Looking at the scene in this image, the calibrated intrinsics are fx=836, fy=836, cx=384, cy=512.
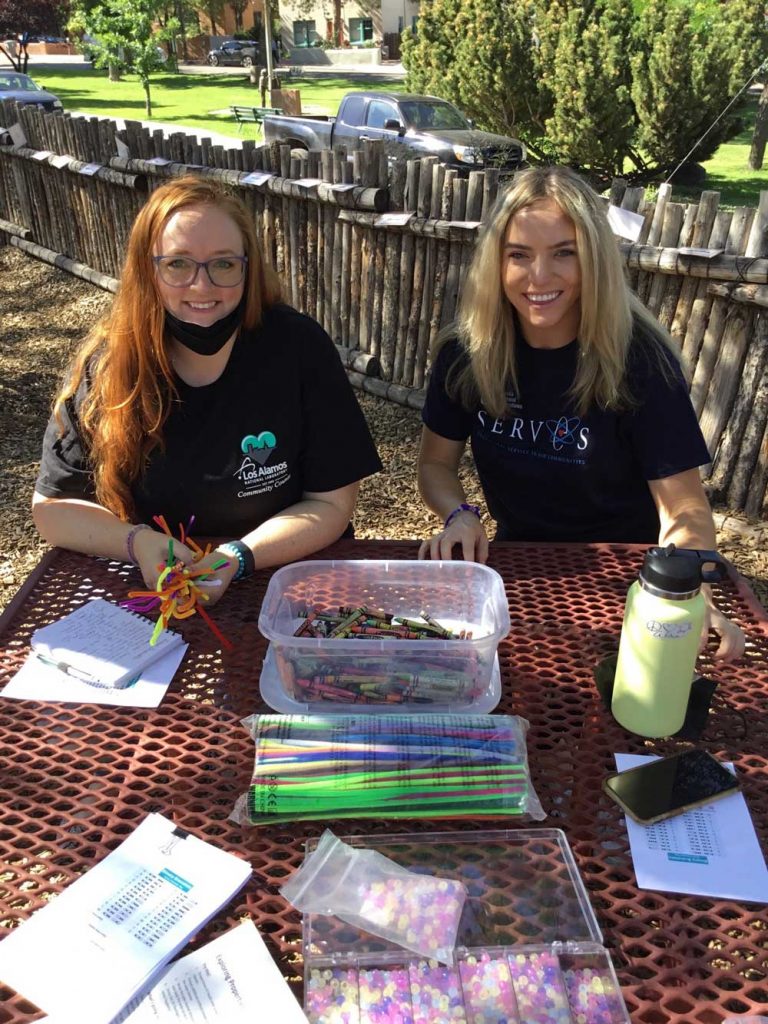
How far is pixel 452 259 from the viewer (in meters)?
5.11

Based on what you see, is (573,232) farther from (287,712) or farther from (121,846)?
(121,846)

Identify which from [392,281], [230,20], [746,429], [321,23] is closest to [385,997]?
[746,429]

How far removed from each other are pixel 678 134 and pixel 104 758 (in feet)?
46.6

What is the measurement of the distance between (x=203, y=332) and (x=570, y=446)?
100 centimetres

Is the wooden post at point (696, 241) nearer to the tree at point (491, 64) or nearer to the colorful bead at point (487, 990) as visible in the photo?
the colorful bead at point (487, 990)

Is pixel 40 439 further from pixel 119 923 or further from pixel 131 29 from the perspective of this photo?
pixel 131 29

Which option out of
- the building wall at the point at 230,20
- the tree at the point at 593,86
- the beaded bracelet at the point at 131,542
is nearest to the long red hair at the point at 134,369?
the beaded bracelet at the point at 131,542

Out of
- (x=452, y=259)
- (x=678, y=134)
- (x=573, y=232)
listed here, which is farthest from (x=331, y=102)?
(x=573, y=232)

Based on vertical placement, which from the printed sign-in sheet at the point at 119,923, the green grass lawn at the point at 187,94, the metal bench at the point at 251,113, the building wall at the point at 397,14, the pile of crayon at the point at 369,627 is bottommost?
the green grass lawn at the point at 187,94

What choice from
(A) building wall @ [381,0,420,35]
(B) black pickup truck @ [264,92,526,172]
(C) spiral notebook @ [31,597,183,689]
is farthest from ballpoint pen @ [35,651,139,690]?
(A) building wall @ [381,0,420,35]

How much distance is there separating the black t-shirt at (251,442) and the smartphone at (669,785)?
1.10m

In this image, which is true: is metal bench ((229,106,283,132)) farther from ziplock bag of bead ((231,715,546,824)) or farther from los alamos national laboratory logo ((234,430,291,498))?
ziplock bag of bead ((231,715,546,824))

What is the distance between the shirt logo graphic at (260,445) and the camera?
213 centimetres

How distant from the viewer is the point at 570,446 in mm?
2250
